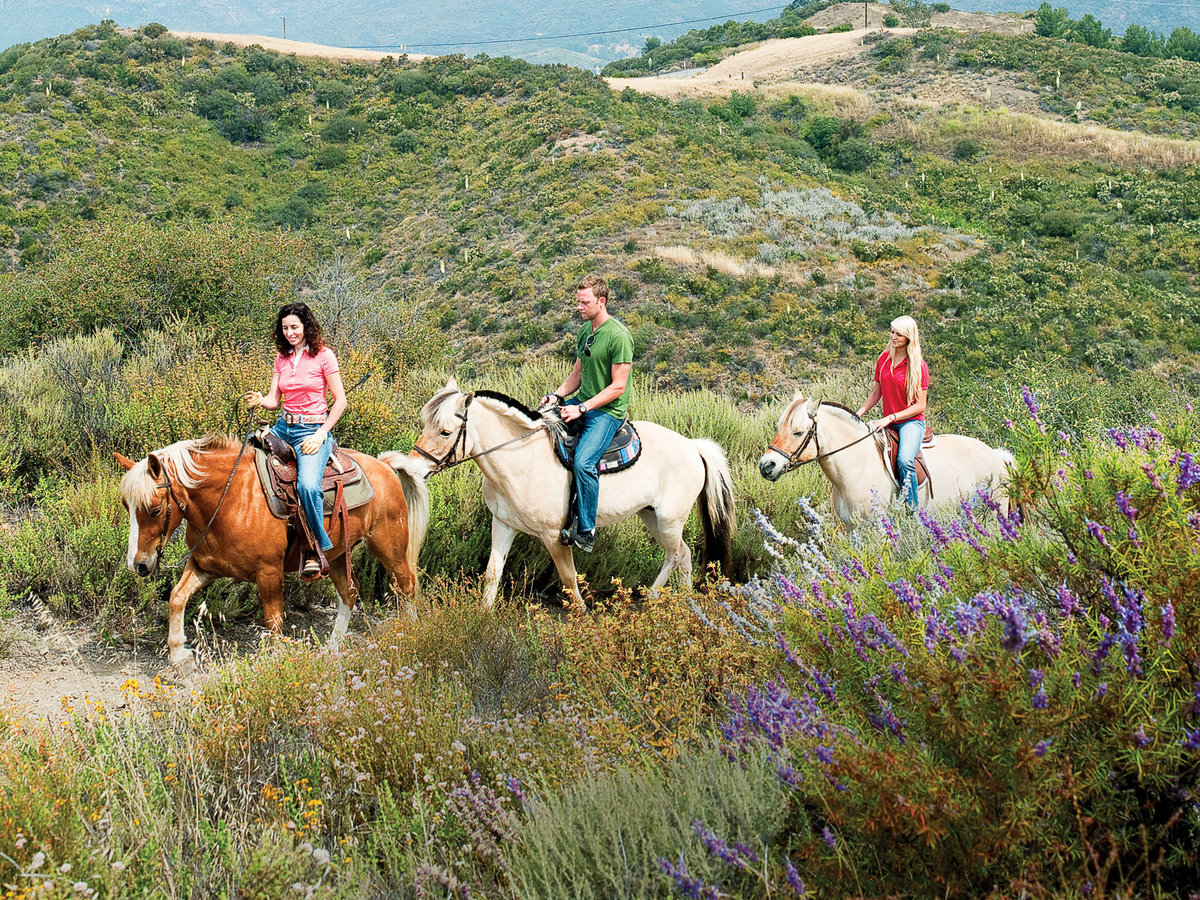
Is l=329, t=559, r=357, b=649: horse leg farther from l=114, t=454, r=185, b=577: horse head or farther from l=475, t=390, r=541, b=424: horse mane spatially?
l=475, t=390, r=541, b=424: horse mane

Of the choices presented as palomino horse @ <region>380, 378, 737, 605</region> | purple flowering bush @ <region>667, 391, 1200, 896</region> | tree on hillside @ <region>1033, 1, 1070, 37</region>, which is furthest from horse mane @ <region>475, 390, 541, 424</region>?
tree on hillside @ <region>1033, 1, 1070, 37</region>

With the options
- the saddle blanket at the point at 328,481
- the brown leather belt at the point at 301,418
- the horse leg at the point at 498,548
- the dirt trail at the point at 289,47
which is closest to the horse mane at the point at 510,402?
the horse leg at the point at 498,548

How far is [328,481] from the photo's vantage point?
6.04 m

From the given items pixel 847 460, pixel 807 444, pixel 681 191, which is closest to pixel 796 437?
pixel 807 444

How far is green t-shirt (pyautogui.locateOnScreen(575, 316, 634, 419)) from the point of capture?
6480mm

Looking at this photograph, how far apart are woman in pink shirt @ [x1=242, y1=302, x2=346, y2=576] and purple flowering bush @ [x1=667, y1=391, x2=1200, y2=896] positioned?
384 cm

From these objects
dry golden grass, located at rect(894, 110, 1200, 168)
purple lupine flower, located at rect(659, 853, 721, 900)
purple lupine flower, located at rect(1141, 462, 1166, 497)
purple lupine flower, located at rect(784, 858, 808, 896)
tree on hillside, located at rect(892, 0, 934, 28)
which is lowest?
purple lupine flower, located at rect(659, 853, 721, 900)

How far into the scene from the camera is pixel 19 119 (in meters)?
47.2

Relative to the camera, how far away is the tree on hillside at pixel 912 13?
283ft

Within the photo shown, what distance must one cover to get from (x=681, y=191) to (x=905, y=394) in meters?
35.8

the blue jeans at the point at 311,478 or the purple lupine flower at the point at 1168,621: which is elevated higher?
the purple lupine flower at the point at 1168,621

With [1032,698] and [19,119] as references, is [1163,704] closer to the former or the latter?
[1032,698]

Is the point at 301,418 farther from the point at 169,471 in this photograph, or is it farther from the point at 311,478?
the point at 169,471

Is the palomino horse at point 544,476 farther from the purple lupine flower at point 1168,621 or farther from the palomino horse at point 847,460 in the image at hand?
the purple lupine flower at point 1168,621
